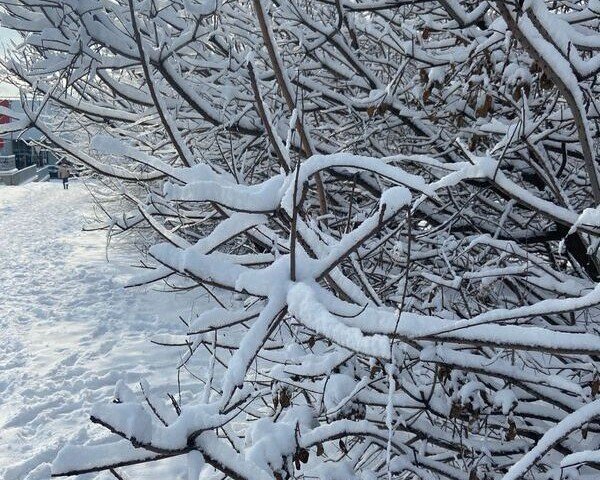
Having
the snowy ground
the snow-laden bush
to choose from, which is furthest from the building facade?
the snow-laden bush

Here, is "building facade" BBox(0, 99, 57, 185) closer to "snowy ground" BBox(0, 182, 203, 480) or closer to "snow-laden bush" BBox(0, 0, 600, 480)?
"snowy ground" BBox(0, 182, 203, 480)

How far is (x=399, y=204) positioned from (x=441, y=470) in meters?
1.83

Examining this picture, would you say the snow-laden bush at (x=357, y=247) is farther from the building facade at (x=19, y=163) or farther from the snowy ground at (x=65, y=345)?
the building facade at (x=19, y=163)

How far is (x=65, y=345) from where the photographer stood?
7.41 meters

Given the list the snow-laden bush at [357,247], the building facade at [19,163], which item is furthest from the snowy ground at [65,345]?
the building facade at [19,163]

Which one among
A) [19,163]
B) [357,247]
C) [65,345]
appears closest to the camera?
[357,247]

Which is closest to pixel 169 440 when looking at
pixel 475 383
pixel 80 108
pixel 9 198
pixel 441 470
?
pixel 475 383

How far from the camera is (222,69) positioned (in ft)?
12.3

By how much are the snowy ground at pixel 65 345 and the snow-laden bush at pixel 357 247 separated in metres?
1.67

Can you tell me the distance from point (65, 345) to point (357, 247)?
724 centimetres

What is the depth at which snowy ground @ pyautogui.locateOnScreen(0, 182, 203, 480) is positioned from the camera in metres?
4.97

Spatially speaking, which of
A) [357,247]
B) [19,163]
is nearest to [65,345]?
[357,247]

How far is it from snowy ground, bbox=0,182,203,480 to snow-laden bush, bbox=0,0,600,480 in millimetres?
1671

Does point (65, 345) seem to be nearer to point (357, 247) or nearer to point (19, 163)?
point (357, 247)
